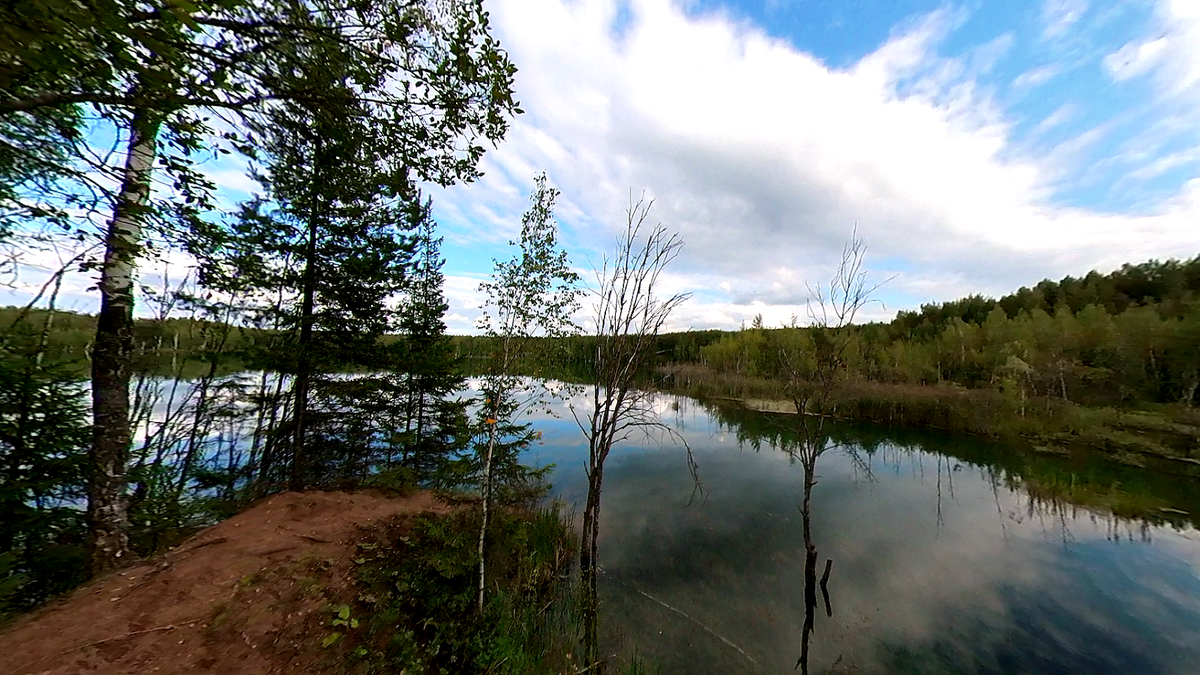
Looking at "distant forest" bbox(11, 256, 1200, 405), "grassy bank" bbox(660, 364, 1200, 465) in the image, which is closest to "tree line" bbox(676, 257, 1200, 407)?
"distant forest" bbox(11, 256, 1200, 405)

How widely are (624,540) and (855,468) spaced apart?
12.8 metres

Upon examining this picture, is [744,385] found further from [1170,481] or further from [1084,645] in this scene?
[1084,645]

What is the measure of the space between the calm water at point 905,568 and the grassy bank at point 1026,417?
4862 millimetres

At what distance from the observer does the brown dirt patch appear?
324 centimetres

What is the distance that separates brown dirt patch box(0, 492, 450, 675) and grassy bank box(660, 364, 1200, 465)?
12660mm

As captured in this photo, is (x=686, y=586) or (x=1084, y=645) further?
(x=686, y=586)

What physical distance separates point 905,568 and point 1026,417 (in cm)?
2595

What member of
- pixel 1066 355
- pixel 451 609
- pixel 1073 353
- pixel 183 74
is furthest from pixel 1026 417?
pixel 183 74

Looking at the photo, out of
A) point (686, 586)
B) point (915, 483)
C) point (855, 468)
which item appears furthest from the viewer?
point (855, 468)

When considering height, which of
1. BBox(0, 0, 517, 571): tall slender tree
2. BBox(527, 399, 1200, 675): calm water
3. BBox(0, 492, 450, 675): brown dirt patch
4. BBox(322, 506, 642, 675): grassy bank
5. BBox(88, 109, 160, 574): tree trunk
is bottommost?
BBox(527, 399, 1200, 675): calm water

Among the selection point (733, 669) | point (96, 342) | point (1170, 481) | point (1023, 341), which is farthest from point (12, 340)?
point (1023, 341)

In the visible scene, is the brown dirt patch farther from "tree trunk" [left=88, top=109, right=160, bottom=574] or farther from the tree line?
the tree line

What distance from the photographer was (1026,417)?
79.4 ft

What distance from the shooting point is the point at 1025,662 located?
6.06 m
